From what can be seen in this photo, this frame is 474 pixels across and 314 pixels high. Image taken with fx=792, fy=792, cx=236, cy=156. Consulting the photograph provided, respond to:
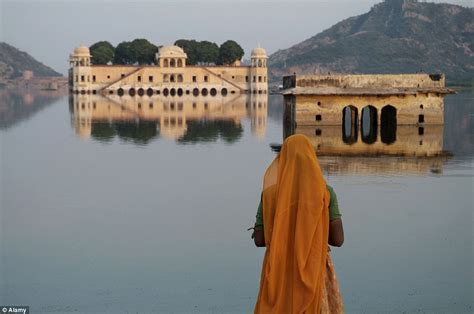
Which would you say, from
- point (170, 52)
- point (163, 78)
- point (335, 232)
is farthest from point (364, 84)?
point (170, 52)

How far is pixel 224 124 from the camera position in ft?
92.3

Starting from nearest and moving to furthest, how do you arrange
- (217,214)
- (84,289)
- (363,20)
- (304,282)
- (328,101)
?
(304,282), (84,289), (217,214), (328,101), (363,20)

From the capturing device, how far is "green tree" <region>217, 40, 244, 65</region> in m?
72.2

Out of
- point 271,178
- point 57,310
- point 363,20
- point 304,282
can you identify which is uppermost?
point 363,20

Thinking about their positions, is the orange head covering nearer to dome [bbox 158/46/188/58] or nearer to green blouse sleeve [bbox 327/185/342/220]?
green blouse sleeve [bbox 327/185/342/220]

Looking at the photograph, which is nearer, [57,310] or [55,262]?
[57,310]

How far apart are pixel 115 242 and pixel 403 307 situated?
346 cm

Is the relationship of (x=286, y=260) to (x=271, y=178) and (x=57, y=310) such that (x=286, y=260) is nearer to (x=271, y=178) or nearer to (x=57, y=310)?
(x=271, y=178)

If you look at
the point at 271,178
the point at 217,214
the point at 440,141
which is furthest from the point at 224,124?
the point at 271,178

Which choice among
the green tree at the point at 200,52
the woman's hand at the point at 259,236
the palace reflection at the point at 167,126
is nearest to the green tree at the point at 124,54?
the green tree at the point at 200,52

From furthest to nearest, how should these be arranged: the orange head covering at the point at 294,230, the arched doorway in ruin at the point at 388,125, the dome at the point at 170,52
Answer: the dome at the point at 170,52
the arched doorway in ruin at the point at 388,125
the orange head covering at the point at 294,230

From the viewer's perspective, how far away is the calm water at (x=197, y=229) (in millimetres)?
6770

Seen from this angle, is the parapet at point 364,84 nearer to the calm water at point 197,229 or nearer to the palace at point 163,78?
the calm water at point 197,229

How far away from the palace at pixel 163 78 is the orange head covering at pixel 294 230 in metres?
59.8
